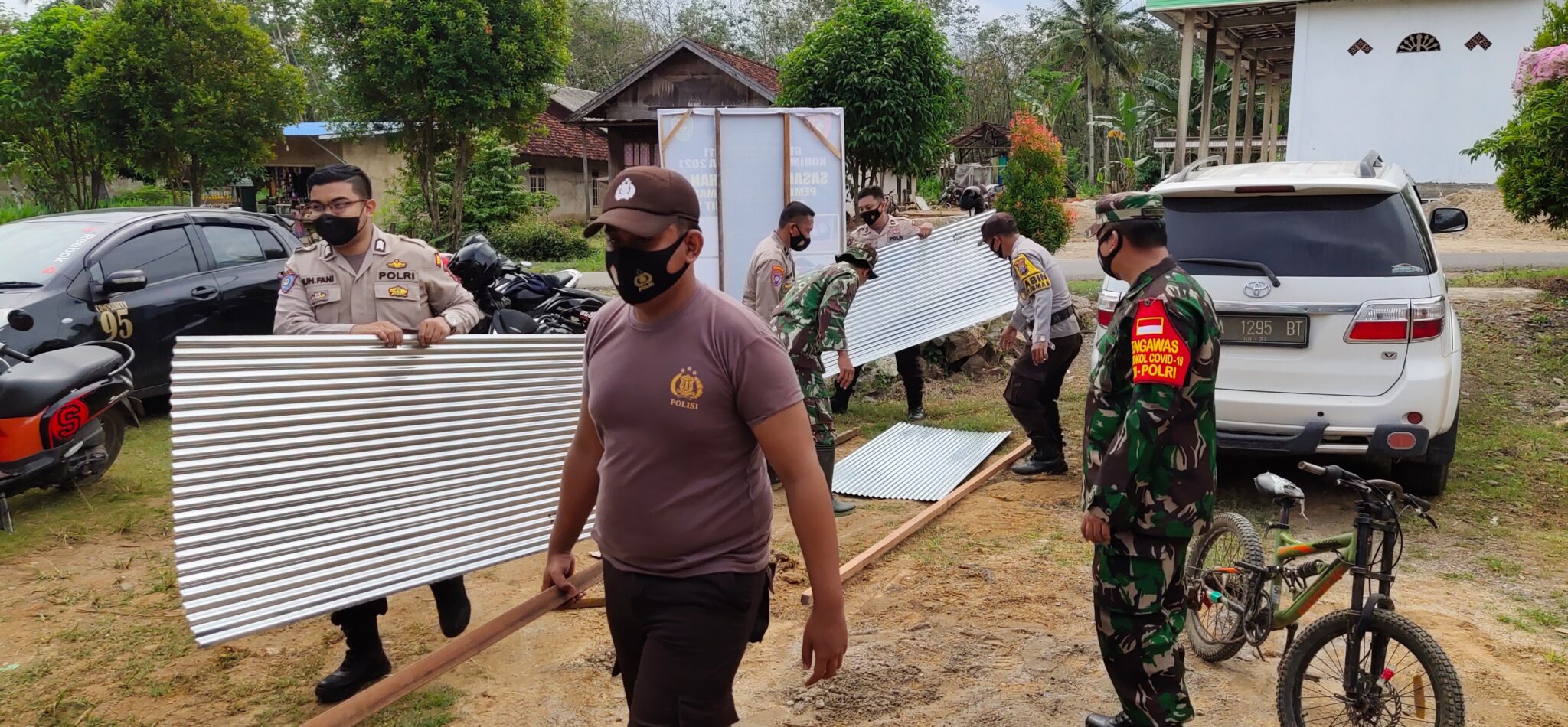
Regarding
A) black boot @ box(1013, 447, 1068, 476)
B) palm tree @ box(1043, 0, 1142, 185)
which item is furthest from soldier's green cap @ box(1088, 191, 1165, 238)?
palm tree @ box(1043, 0, 1142, 185)

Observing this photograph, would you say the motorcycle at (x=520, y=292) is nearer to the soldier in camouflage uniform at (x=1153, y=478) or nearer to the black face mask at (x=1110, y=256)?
the black face mask at (x=1110, y=256)

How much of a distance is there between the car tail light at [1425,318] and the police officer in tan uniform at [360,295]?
444cm

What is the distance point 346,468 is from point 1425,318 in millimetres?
4934

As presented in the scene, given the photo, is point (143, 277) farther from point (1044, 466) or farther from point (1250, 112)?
point (1250, 112)

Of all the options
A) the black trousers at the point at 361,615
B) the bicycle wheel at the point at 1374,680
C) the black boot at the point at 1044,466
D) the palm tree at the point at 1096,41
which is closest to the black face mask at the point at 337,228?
Answer: the black trousers at the point at 361,615

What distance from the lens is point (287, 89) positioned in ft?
54.1

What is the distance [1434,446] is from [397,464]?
5122mm

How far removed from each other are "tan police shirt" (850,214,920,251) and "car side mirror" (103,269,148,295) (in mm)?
5437

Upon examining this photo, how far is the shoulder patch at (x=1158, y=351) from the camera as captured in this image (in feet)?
9.62

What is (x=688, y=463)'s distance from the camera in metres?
2.35

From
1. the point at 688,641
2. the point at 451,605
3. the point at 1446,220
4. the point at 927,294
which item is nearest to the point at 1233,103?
the point at 927,294

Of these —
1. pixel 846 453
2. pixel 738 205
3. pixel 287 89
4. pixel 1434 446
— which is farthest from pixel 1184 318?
pixel 287 89

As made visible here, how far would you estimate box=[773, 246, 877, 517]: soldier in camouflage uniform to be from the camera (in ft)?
18.5

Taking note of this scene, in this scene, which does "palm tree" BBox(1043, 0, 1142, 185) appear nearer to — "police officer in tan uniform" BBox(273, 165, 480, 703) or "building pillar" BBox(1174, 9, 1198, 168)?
"building pillar" BBox(1174, 9, 1198, 168)
